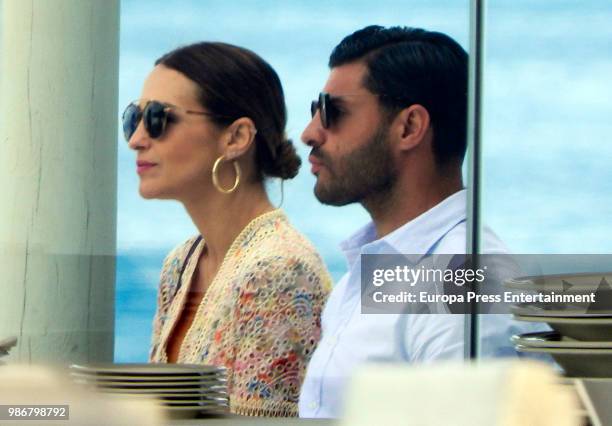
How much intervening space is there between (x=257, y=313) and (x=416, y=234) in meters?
0.41

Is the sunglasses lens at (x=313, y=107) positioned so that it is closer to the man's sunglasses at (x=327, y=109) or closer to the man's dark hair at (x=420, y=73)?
the man's sunglasses at (x=327, y=109)

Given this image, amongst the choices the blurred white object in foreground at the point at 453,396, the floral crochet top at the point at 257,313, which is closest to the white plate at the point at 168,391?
the floral crochet top at the point at 257,313

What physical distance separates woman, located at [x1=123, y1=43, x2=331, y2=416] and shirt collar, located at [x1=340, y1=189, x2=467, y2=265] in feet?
0.35

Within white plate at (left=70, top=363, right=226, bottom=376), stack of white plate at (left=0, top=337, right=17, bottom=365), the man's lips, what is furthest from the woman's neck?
white plate at (left=70, top=363, right=226, bottom=376)

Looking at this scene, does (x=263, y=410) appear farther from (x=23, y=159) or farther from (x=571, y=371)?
(x=571, y=371)

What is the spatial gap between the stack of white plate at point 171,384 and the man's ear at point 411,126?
3.18 feet

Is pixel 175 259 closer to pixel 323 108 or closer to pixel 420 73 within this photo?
pixel 323 108

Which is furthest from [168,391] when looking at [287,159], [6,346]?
[287,159]

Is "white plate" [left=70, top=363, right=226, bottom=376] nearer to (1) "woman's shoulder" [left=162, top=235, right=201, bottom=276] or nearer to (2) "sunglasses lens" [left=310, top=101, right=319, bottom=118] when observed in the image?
(1) "woman's shoulder" [left=162, top=235, right=201, bottom=276]

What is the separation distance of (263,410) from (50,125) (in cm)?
83

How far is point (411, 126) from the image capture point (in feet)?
9.60

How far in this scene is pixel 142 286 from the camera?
115 inches

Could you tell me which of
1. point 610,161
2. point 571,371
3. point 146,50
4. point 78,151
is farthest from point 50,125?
point 571,371

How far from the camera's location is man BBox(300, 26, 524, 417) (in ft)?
9.33
